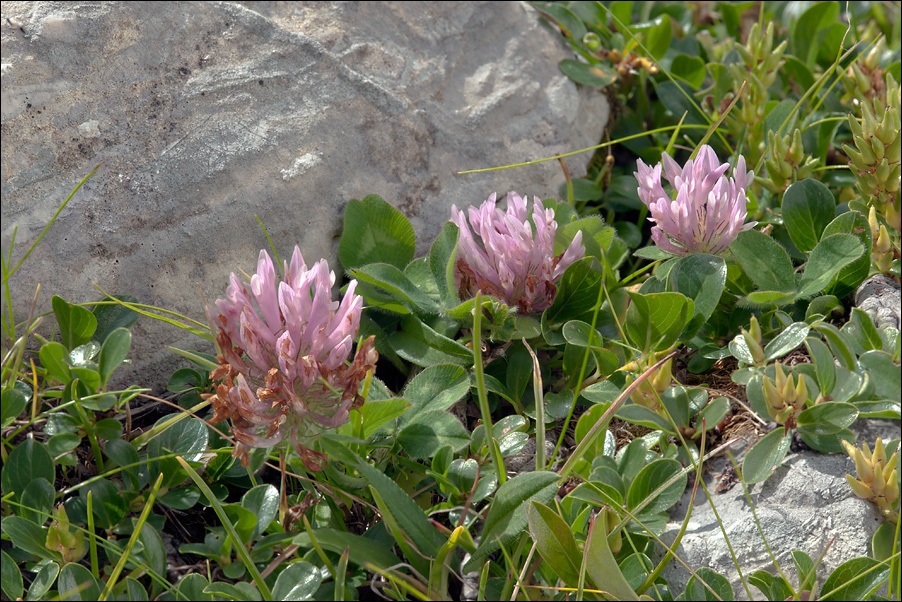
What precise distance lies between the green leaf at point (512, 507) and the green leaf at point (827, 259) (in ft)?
3.08

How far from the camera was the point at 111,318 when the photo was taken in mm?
1958

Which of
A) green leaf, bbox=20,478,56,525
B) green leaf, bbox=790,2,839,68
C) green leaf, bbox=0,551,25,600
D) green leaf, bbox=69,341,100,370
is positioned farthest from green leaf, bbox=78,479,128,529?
green leaf, bbox=790,2,839,68

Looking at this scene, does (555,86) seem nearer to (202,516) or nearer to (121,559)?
(202,516)

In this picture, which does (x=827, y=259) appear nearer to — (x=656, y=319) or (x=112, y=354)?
(x=656, y=319)

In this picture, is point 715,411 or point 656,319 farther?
point 656,319

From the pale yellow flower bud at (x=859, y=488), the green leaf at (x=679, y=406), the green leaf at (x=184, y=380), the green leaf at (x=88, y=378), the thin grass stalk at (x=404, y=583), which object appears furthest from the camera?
the green leaf at (x=184, y=380)

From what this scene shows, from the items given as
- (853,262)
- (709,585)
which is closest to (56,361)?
(709,585)

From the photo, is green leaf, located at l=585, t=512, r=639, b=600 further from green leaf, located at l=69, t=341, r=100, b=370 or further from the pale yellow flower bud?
green leaf, located at l=69, t=341, r=100, b=370

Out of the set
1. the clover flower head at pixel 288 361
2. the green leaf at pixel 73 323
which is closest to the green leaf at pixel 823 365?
the clover flower head at pixel 288 361

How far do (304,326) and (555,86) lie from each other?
162 cm

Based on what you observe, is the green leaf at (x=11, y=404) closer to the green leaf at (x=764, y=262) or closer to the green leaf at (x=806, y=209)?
the green leaf at (x=764, y=262)

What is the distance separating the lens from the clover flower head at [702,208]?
A: 1.91 metres

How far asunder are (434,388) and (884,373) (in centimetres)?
99

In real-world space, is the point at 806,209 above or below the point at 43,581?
above
